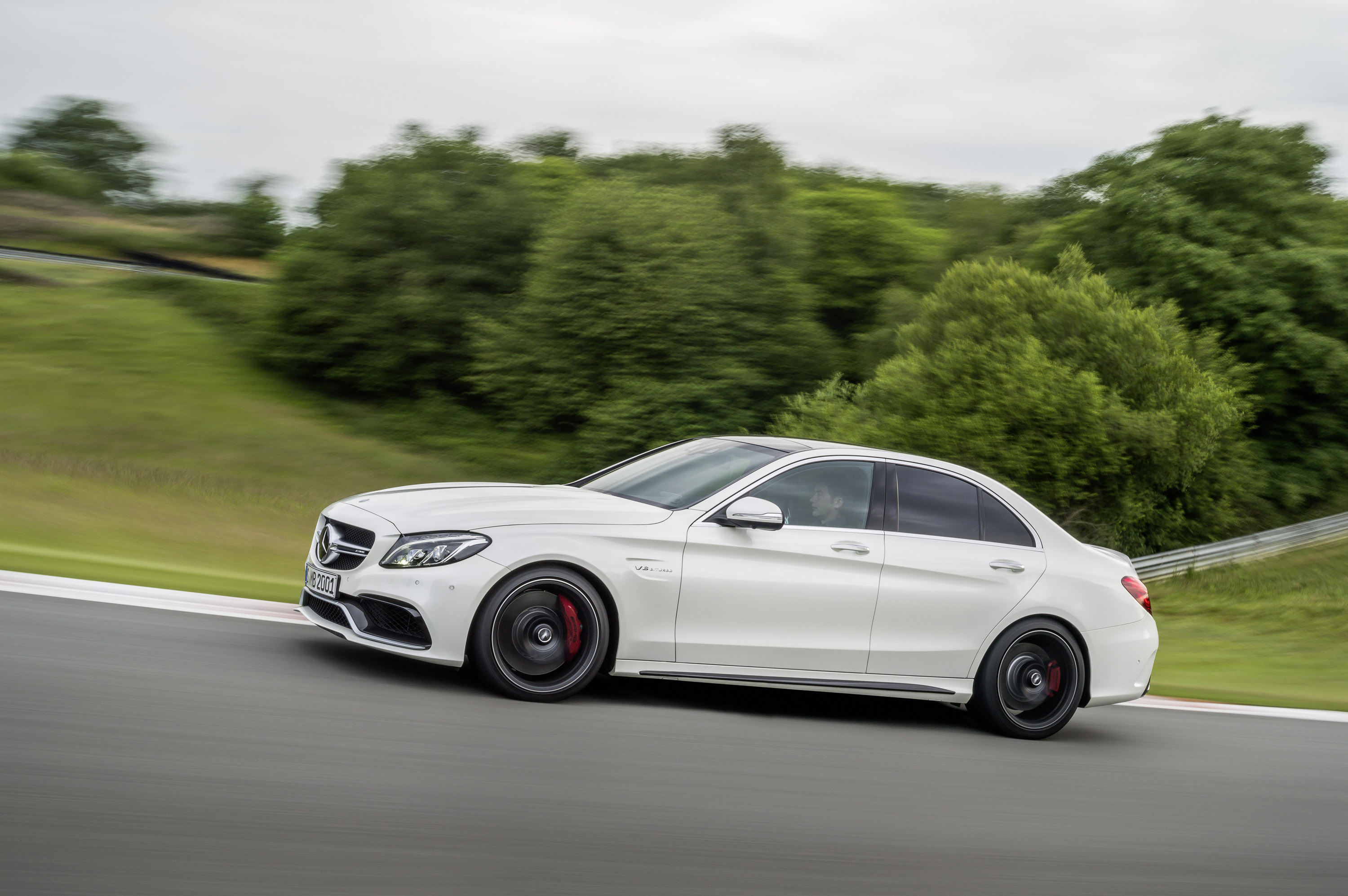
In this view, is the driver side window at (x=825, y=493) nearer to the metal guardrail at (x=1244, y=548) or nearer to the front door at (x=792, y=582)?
the front door at (x=792, y=582)

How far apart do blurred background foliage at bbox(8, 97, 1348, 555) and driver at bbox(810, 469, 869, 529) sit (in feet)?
83.1

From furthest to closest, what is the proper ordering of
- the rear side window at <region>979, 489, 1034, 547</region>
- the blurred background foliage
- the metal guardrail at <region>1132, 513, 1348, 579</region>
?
the blurred background foliage, the metal guardrail at <region>1132, 513, 1348, 579</region>, the rear side window at <region>979, 489, 1034, 547</region>

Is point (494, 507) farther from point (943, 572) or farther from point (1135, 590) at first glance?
point (1135, 590)

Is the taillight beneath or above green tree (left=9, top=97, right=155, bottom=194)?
beneath

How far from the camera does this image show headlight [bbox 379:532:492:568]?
6098 millimetres

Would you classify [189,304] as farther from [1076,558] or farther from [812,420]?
[1076,558]

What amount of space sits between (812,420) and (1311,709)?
29742 millimetres

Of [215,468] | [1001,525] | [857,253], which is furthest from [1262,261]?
[1001,525]

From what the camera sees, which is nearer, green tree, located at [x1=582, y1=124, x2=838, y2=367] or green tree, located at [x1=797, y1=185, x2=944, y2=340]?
green tree, located at [x1=582, y1=124, x2=838, y2=367]

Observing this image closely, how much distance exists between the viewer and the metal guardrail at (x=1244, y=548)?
30.5 m

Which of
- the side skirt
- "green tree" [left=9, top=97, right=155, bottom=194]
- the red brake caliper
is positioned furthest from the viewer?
"green tree" [left=9, top=97, right=155, bottom=194]

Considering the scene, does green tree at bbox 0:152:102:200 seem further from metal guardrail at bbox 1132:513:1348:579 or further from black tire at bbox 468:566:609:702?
black tire at bbox 468:566:609:702

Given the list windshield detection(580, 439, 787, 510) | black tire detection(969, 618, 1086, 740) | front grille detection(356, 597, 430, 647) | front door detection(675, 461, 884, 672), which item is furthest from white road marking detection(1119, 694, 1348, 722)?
front grille detection(356, 597, 430, 647)

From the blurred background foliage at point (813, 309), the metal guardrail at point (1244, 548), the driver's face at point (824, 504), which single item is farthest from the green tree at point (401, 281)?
the driver's face at point (824, 504)
